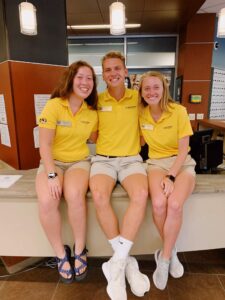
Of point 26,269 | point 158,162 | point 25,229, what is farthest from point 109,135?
point 26,269

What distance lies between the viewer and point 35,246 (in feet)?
5.40

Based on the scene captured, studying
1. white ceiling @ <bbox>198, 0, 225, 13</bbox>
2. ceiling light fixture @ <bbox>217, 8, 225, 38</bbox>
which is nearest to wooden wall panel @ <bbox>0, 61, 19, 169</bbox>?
ceiling light fixture @ <bbox>217, 8, 225, 38</bbox>

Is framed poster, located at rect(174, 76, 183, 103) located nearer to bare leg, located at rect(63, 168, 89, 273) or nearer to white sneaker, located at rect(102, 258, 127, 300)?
bare leg, located at rect(63, 168, 89, 273)

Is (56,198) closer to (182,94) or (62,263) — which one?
Result: (62,263)

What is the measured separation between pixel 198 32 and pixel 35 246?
442cm

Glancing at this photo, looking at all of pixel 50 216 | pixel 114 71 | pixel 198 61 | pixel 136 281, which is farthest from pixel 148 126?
pixel 198 61

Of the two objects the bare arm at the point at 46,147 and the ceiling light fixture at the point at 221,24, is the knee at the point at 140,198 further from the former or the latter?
the ceiling light fixture at the point at 221,24

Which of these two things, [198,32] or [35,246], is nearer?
[35,246]

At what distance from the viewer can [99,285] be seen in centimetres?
181

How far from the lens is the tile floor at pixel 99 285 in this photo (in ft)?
5.58

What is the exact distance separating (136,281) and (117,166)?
2.45 feet

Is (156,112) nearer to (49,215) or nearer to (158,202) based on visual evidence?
(158,202)

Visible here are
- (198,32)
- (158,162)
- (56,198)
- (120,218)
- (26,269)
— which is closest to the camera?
(56,198)

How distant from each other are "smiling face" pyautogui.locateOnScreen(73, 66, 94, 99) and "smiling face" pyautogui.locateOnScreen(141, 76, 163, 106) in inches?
15.5
